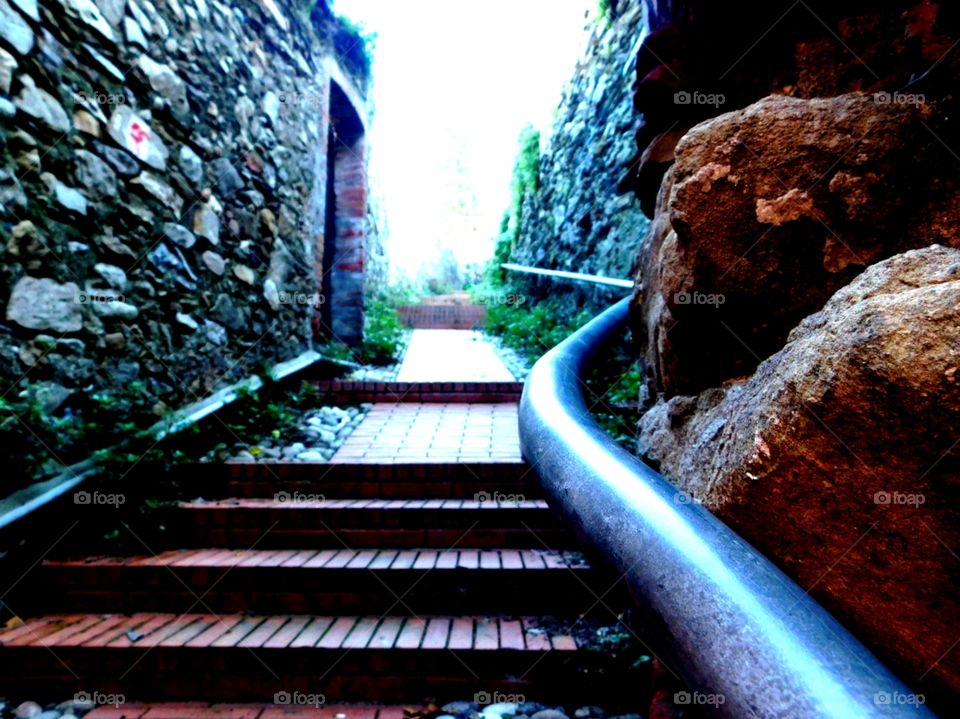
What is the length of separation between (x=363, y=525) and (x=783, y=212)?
194 centimetres

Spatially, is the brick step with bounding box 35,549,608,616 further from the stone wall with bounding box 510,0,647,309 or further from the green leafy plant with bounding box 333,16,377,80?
the green leafy plant with bounding box 333,16,377,80

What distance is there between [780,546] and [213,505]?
7.29ft

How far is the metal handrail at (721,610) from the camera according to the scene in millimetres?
563

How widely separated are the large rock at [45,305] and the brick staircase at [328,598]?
790 mm

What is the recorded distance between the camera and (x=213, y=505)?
2338mm

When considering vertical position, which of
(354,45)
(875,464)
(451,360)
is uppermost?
(354,45)

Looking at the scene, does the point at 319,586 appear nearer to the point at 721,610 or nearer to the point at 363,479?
the point at 363,479

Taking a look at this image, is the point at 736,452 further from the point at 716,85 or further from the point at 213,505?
the point at 213,505

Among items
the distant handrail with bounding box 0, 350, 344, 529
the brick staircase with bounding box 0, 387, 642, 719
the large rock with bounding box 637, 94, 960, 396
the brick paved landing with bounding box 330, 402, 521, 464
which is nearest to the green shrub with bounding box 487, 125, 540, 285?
the brick paved landing with bounding box 330, 402, 521, 464

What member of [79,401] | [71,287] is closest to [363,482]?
[79,401]

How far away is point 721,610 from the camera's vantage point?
0.69 meters

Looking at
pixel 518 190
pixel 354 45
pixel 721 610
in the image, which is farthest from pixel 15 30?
pixel 518 190

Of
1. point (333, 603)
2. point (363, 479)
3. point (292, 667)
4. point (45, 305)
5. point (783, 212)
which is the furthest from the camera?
point (363, 479)

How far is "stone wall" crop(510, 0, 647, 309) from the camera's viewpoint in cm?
524
